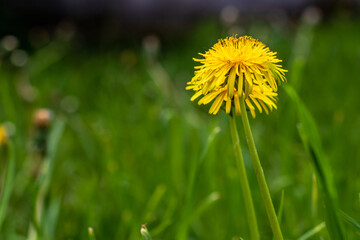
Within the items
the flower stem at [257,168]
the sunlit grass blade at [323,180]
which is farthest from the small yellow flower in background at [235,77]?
the sunlit grass blade at [323,180]

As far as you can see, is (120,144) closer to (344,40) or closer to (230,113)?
(230,113)

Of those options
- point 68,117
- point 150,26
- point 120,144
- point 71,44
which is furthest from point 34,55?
point 120,144

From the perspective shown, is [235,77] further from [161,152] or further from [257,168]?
[161,152]

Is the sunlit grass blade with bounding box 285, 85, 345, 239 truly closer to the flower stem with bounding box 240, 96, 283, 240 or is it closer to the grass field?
the grass field

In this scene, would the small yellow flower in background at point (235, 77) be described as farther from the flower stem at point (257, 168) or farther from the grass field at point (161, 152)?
the grass field at point (161, 152)

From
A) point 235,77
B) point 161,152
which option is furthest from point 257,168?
point 161,152

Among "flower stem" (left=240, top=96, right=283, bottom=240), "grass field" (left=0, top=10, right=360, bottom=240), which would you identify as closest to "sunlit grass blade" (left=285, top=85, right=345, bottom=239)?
"grass field" (left=0, top=10, right=360, bottom=240)
